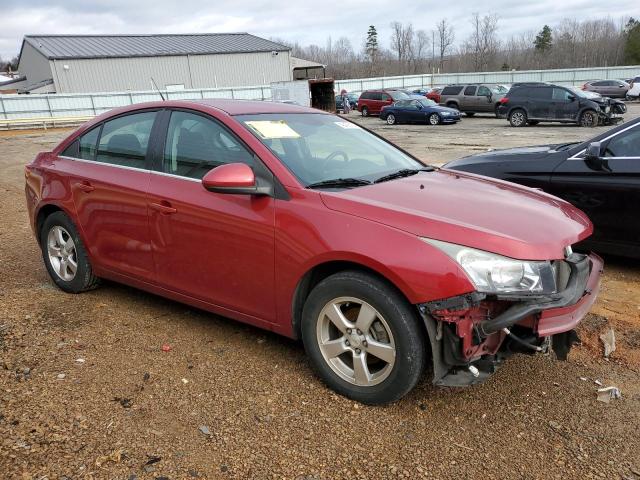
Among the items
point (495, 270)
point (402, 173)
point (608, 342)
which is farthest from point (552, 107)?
point (495, 270)

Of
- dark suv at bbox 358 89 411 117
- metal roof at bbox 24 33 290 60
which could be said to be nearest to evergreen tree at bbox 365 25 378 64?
metal roof at bbox 24 33 290 60

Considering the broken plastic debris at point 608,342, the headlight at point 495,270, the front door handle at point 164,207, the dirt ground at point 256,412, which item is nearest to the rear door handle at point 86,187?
the front door handle at point 164,207

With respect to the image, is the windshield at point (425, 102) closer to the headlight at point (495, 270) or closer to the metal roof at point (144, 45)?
the headlight at point (495, 270)

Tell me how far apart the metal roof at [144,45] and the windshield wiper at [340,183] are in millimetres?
45055

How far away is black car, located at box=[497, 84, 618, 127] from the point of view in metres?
21.3

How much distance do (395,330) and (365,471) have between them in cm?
68

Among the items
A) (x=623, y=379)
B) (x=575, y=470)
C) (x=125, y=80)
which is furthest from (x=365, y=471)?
(x=125, y=80)

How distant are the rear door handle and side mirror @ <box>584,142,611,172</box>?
4.27 meters

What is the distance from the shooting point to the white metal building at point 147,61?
4303cm

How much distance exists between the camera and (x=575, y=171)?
507 centimetres

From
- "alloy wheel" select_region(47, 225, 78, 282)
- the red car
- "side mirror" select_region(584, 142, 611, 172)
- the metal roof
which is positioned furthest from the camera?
the metal roof

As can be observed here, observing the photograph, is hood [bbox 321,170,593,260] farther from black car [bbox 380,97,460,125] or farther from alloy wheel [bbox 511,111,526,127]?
black car [bbox 380,97,460,125]

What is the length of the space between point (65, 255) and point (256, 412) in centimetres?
264

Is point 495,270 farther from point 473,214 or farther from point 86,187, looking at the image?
point 86,187
